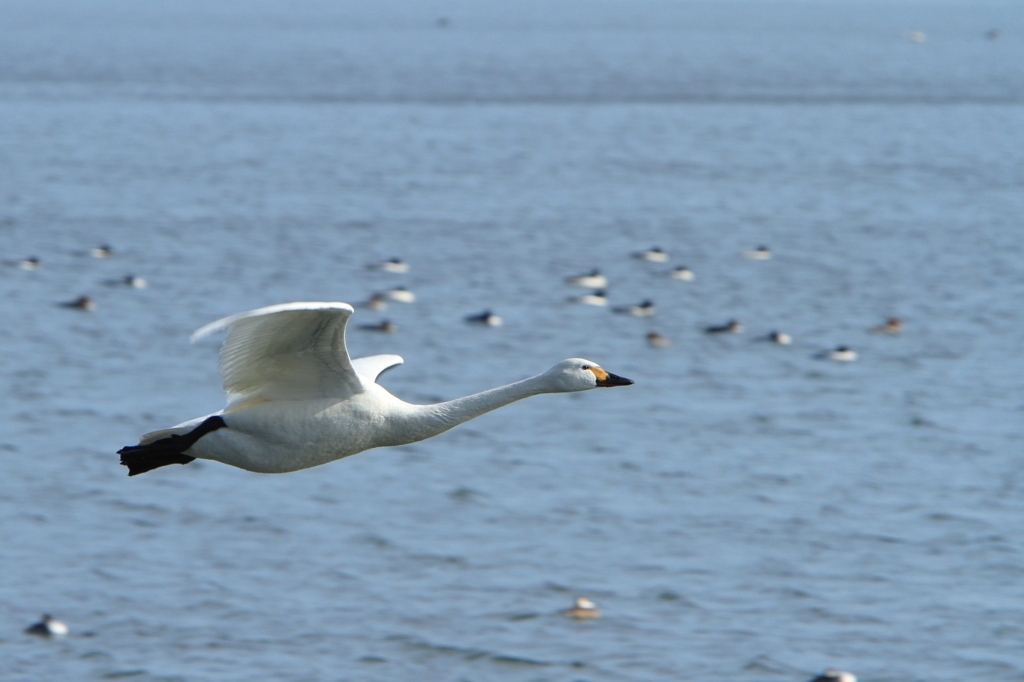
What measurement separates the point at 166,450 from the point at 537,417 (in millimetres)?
21936

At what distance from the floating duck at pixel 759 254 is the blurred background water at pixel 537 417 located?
0.23m

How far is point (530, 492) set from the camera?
27500 millimetres

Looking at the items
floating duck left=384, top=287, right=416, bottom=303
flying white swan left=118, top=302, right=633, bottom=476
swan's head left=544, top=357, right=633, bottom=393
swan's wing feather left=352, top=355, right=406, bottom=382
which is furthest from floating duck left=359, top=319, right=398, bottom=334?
swan's head left=544, top=357, right=633, bottom=393

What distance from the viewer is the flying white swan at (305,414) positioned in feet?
35.4

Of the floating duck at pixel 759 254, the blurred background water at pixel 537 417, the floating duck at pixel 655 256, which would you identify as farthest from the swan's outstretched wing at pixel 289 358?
the floating duck at pixel 759 254

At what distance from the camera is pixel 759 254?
46.5 meters

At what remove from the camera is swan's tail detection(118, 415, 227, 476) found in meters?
11.0

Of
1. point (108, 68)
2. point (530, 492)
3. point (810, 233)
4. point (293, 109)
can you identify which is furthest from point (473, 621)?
point (108, 68)

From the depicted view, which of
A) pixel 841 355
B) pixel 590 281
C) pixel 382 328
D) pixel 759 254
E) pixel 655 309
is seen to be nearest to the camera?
Result: pixel 841 355

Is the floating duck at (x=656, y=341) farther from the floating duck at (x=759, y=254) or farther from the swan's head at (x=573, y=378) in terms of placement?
the swan's head at (x=573, y=378)

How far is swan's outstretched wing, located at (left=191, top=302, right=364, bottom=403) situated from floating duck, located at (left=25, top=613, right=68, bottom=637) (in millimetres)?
12503

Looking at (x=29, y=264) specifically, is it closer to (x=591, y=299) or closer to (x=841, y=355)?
(x=591, y=299)

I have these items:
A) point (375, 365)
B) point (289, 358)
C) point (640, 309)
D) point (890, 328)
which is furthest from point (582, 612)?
point (890, 328)

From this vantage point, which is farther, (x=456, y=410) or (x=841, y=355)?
(x=841, y=355)
